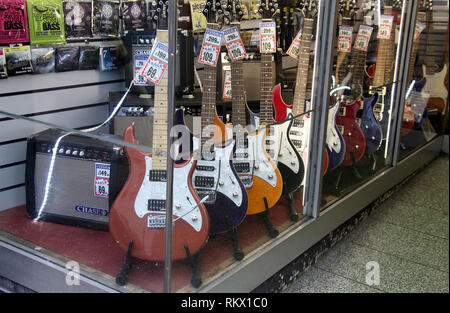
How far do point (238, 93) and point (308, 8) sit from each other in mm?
556

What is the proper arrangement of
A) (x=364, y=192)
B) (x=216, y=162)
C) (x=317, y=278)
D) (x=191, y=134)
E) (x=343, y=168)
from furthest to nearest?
(x=364, y=192) → (x=343, y=168) → (x=317, y=278) → (x=216, y=162) → (x=191, y=134)

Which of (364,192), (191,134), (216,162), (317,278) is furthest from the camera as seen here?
(364,192)

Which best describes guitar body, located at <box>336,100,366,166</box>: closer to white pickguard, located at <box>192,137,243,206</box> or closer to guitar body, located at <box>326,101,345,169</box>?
guitar body, located at <box>326,101,345,169</box>

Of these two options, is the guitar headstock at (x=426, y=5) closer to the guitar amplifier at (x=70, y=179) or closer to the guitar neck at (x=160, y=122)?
the guitar neck at (x=160, y=122)

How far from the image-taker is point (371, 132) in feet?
10.3

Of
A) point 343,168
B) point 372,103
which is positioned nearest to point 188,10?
point 343,168

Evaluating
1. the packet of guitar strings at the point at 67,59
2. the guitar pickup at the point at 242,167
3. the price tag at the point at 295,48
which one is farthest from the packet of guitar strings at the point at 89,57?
the price tag at the point at 295,48

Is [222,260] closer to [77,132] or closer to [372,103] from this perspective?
[77,132]

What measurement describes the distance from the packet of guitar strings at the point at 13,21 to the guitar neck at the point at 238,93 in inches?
38.4

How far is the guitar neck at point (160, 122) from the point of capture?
166 cm

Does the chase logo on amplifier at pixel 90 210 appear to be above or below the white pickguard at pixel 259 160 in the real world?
below

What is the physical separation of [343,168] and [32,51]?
6.00ft

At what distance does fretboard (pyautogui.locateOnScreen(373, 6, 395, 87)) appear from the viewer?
10.2 ft

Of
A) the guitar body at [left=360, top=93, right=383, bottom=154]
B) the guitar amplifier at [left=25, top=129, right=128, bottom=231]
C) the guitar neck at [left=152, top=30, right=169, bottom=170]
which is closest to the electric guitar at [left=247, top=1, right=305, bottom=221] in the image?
the guitar neck at [left=152, top=30, right=169, bottom=170]
